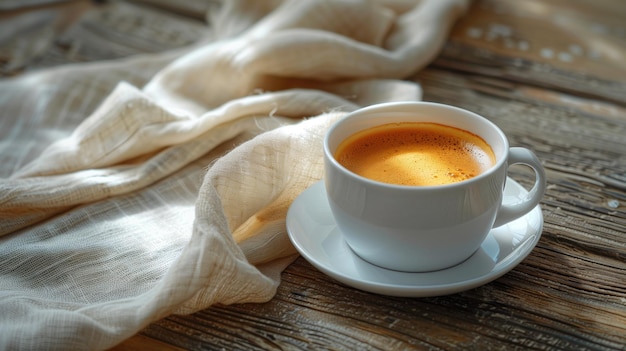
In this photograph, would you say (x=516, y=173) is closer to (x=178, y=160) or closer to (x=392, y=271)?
(x=392, y=271)

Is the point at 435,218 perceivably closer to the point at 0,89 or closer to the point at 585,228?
the point at 585,228

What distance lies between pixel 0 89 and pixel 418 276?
0.81m

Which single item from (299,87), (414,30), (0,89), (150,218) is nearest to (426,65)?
(414,30)

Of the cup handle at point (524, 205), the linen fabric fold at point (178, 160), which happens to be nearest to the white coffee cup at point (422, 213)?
the cup handle at point (524, 205)

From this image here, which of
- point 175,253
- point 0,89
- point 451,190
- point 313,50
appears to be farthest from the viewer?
point 0,89

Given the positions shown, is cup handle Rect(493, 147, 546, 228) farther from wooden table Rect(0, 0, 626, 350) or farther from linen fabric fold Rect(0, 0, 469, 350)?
linen fabric fold Rect(0, 0, 469, 350)

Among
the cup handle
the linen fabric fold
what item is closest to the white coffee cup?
the cup handle

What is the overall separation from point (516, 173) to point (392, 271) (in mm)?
307

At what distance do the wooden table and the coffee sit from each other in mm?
114

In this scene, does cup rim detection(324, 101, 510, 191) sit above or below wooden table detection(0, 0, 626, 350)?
above

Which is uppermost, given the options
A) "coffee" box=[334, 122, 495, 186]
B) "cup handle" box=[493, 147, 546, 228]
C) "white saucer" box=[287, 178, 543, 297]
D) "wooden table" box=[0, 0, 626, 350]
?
"coffee" box=[334, 122, 495, 186]

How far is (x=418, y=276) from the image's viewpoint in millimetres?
672

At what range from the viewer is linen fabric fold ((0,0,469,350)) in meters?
0.65

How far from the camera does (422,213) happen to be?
0.63m
